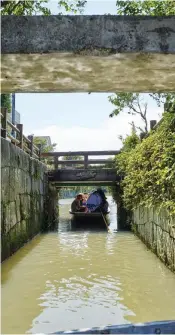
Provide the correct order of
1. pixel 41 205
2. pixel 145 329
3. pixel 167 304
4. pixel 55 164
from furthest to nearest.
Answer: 1. pixel 55 164
2. pixel 41 205
3. pixel 167 304
4. pixel 145 329

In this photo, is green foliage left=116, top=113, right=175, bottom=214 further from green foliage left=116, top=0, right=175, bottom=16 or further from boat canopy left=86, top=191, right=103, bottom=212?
boat canopy left=86, top=191, right=103, bottom=212

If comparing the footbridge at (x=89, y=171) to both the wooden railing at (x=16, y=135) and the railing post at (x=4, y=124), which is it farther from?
the railing post at (x=4, y=124)

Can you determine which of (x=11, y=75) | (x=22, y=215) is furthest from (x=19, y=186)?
(x=11, y=75)

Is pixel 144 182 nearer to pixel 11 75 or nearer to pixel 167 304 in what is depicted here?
pixel 167 304

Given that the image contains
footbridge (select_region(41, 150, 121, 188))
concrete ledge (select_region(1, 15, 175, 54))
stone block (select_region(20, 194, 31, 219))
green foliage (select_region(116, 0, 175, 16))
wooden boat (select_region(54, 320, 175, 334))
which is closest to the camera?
concrete ledge (select_region(1, 15, 175, 54))

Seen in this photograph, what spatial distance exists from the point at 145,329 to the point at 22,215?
7819 mm

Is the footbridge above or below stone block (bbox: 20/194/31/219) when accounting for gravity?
above

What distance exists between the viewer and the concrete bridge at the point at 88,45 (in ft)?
7.73

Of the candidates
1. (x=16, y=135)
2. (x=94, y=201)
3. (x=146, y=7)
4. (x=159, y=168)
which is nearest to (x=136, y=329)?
(x=159, y=168)

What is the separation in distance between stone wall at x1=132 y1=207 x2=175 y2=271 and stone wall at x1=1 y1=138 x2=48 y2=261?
3253 millimetres

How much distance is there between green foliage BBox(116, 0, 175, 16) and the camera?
5.91 meters

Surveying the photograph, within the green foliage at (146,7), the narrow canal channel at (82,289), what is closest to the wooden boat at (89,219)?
the narrow canal channel at (82,289)

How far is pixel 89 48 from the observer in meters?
2.36

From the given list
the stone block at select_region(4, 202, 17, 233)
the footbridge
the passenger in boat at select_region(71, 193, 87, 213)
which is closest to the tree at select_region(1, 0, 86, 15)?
the stone block at select_region(4, 202, 17, 233)
